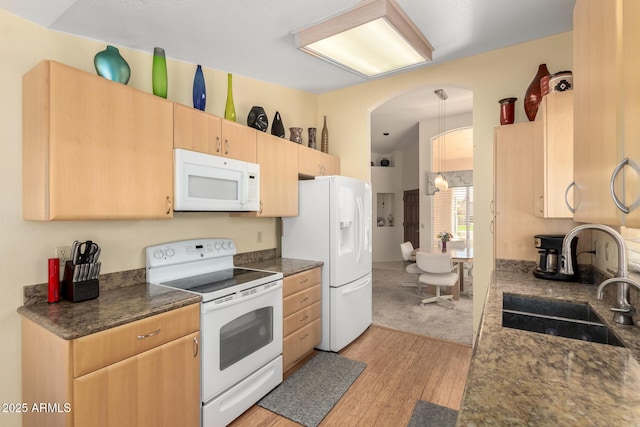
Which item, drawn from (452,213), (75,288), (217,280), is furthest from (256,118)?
(452,213)

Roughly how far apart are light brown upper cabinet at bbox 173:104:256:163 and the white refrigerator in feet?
2.57

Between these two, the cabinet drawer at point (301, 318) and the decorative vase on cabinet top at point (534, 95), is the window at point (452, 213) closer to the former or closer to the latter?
the decorative vase on cabinet top at point (534, 95)

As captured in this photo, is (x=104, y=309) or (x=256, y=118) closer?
(x=104, y=309)

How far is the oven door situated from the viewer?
1.88m

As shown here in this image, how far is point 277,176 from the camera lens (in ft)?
9.52

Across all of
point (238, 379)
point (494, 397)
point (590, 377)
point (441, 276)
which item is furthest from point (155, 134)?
point (441, 276)

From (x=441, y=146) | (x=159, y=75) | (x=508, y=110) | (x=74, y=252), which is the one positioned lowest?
(x=74, y=252)

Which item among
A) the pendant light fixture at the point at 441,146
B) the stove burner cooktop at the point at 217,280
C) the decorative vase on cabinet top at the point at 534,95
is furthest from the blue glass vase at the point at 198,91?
the pendant light fixture at the point at 441,146

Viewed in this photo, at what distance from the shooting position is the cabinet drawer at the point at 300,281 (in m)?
2.58

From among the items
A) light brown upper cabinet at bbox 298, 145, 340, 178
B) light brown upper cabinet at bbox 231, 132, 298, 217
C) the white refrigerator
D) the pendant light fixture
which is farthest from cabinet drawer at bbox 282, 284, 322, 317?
the pendant light fixture

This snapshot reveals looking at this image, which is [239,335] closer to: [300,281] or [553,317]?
[300,281]

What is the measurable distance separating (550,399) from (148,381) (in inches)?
68.0

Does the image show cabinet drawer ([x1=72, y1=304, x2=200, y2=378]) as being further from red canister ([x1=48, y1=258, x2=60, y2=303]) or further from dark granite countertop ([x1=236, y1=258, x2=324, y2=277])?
dark granite countertop ([x1=236, y1=258, x2=324, y2=277])

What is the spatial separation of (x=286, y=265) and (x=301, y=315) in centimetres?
47
